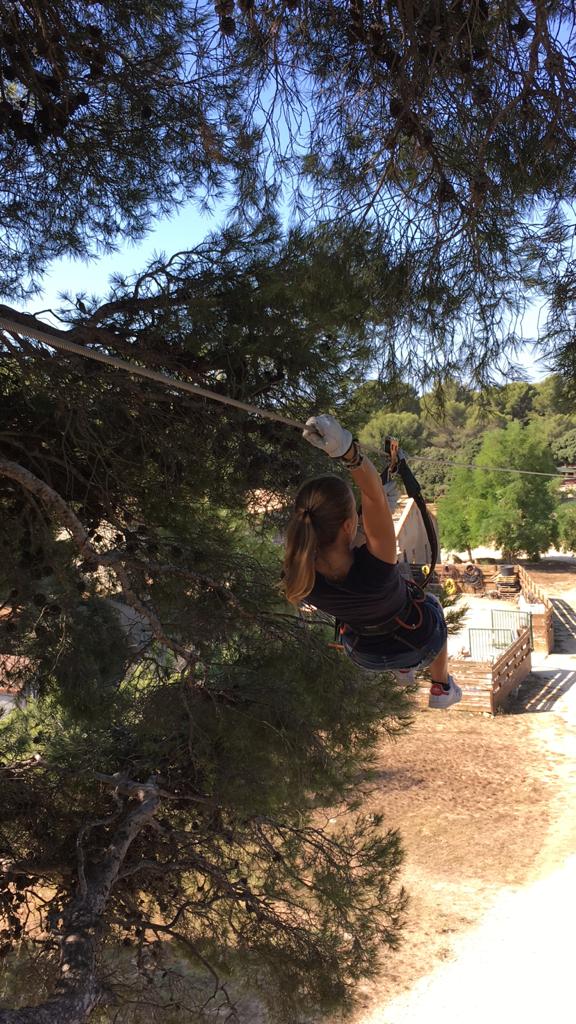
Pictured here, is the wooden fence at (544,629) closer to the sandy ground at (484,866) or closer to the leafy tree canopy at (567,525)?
the sandy ground at (484,866)

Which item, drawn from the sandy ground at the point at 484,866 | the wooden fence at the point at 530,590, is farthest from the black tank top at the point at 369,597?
the wooden fence at the point at 530,590

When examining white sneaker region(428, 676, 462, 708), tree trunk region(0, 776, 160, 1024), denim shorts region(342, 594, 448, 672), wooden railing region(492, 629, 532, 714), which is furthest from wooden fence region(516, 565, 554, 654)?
denim shorts region(342, 594, 448, 672)

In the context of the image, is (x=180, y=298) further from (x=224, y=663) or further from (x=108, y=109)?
(x=224, y=663)

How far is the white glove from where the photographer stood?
263 cm

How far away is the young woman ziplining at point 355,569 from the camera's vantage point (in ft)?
8.80

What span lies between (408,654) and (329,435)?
3.54 feet

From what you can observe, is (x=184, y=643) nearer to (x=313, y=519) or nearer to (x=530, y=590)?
(x=313, y=519)

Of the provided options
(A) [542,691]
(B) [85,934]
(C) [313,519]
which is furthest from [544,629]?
(C) [313,519]

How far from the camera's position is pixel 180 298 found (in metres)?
4.05

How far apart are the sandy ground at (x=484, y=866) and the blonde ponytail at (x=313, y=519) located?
3601mm

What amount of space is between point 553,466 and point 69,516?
3000 cm

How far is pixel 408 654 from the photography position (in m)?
3.26

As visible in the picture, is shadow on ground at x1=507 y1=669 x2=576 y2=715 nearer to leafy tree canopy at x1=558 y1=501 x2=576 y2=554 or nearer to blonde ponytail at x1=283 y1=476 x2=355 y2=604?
leafy tree canopy at x1=558 y1=501 x2=576 y2=554

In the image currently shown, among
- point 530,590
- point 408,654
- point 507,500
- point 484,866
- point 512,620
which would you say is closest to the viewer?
point 408,654
